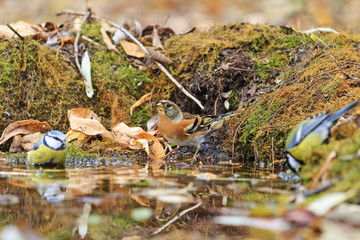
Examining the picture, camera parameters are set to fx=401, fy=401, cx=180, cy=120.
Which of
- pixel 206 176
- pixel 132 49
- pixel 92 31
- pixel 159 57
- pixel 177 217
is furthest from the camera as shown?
pixel 92 31

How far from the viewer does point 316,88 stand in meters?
5.30

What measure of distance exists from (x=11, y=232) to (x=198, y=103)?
14.2 feet

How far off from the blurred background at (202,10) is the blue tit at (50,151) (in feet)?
24.1

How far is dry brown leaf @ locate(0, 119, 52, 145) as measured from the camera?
577 cm

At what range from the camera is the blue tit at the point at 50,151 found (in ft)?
16.0

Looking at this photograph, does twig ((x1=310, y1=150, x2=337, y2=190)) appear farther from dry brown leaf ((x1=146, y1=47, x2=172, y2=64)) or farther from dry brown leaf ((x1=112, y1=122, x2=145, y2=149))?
dry brown leaf ((x1=146, y1=47, x2=172, y2=64))

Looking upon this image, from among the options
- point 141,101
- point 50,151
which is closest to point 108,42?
point 141,101

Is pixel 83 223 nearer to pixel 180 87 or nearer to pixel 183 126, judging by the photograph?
pixel 183 126

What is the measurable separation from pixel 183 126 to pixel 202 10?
8.95 metres

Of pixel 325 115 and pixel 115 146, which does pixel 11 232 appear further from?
pixel 115 146

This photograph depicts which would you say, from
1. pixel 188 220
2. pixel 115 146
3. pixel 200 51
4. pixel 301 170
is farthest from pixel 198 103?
pixel 188 220

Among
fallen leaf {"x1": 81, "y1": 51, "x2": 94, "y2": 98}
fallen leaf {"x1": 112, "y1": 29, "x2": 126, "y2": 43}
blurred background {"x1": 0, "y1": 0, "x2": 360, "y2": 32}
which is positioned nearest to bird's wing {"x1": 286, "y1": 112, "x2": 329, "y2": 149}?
fallen leaf {"x1": 81, "y1": 51, "x2": 94, "y2": 98}

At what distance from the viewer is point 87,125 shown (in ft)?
19.6

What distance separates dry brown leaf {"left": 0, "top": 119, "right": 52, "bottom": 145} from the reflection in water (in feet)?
5.21
